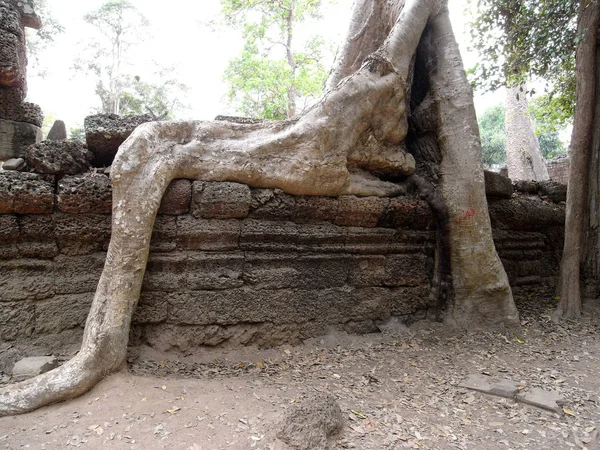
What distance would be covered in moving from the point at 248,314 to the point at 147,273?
2.47 feet

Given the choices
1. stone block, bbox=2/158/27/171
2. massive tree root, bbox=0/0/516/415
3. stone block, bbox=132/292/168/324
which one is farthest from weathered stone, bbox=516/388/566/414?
stone block, bbox=2/158/27/171

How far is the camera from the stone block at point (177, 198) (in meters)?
2.77

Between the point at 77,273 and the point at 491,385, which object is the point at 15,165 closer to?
the point at 77,273

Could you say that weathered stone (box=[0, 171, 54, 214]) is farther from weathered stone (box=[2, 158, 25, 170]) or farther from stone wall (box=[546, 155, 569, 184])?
stone wall (box=[546, 155, 569, 184])

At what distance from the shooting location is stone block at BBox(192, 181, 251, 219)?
2.83m

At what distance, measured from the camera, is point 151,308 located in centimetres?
273

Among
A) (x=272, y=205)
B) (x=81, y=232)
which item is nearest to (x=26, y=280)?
(x=81, y=232)

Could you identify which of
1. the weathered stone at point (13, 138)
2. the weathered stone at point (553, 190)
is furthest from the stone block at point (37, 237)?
the weathered stone at point (553, 190)

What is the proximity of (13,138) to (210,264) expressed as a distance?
8.04 feet

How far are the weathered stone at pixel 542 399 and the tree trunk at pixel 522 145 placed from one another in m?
9.89

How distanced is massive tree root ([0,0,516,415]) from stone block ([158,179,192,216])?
7cm

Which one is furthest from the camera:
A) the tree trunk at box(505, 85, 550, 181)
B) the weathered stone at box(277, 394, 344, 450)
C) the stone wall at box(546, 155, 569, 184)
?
the tree trunk at box(505, 85, 550, 181)

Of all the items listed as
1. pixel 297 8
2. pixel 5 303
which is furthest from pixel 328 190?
pixel 297 8

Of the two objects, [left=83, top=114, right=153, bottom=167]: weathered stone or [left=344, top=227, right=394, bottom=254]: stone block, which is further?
[left=344, top=227, right=394, bottom=254]: stone block
